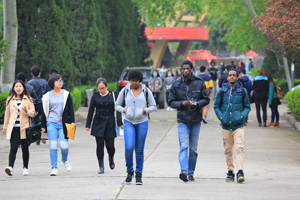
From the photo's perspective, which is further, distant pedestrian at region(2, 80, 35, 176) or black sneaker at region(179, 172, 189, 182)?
distant pedestrian at region(2, 80, 35, 176)

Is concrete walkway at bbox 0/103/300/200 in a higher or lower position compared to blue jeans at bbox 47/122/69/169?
lower

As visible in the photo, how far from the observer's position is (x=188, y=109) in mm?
8047

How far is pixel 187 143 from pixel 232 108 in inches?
34.4

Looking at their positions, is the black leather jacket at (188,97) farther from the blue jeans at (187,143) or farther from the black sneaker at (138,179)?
the black sneaker at (138,179)

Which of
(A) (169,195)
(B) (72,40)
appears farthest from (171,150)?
(B) (72,40)

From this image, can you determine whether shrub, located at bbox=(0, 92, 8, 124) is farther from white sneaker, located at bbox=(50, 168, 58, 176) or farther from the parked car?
the parked car

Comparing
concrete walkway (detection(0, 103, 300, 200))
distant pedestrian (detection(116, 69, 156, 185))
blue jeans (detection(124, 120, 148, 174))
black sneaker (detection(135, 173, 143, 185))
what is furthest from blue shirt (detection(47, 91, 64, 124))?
black sneaker (detection(135, 173, 143, 185))

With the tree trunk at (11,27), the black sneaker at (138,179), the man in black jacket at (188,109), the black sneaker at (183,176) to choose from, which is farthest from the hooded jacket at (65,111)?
the tree trunk at (11,27)

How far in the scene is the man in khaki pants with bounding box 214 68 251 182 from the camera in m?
8.17

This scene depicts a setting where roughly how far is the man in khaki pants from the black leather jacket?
1.10ft

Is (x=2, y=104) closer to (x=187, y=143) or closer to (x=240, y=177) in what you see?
(x=187, y=143)

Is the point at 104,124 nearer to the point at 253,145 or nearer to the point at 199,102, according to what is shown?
the point at 199,102

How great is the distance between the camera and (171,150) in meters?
11.8

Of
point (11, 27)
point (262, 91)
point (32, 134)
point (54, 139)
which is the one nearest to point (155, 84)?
point (262, 91)
